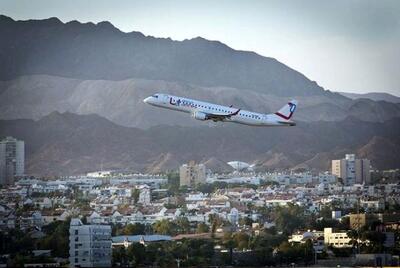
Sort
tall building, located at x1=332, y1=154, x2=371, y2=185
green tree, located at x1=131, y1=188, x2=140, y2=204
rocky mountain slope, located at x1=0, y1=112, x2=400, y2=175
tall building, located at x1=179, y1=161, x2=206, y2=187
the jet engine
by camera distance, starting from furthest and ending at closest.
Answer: rocky mountain slope, located at x1=0, y1=112, x2=400, y2=175 < tall building, located at x1=332, y1=154, x2=371, y2=185 < tall building, located at x1=179, y1=161, x2=206, y2=187 < green tree, located at x1=131, y1=188, x2=140, y2=204 < the jet engine

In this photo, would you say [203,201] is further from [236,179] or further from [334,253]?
[334,253]

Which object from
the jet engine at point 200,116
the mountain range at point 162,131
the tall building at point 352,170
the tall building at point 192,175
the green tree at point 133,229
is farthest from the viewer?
the mountain range at point 162,131

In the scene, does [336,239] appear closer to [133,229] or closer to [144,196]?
[133,229]

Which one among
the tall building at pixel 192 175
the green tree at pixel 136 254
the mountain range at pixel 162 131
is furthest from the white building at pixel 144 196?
the green tree at pixel 136 254

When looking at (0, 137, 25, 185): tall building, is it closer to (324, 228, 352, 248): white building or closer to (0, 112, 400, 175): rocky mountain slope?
(0, 112, 400, 175): rocky mountain slope

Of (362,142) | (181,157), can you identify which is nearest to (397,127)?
(362,142)

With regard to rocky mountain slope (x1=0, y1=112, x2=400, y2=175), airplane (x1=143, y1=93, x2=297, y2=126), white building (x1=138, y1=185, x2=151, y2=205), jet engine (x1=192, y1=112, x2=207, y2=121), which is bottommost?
white building (x1=138, y1=185, x2=151, y2=205)

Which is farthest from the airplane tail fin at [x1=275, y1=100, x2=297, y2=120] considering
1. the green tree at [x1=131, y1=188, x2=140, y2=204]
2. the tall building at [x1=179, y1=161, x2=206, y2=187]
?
the tall building at [x1=179, y1=161, x2=206, y2=187]

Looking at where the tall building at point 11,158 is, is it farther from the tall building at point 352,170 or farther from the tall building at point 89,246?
the tall building at point 89,246

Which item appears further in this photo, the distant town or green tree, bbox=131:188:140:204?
green tree, bbox=131:188:140:204
